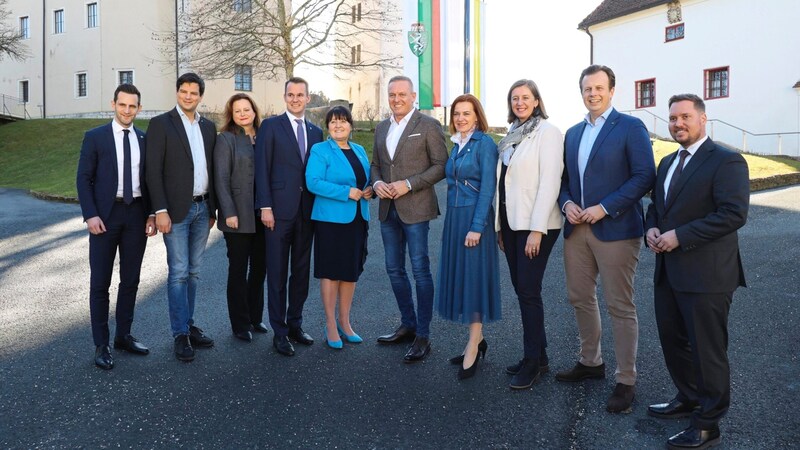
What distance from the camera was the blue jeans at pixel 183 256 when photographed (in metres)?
5.69

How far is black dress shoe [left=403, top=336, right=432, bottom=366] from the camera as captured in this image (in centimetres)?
547

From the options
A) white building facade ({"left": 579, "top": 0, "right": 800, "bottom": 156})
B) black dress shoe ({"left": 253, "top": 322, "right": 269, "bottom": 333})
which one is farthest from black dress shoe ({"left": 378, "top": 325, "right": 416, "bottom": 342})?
white building facade ({"left": 579, "top": 0, "right": 800, "bottom": 156})

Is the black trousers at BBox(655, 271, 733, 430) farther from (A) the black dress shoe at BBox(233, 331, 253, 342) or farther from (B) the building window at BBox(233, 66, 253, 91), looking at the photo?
(B) the building window at BBox(233, 66, 253, 91)

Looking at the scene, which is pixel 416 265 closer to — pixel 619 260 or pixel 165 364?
pixel 619 260

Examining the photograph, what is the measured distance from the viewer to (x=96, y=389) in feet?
15.7

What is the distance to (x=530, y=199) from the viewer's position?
16.0 feet

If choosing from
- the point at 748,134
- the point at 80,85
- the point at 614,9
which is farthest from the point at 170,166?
the point at 80,85

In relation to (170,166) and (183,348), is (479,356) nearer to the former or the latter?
(183,348)

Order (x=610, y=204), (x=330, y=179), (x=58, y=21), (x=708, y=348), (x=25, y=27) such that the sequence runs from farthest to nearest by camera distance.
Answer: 1. (x=25, y=27)
2. (x=58, y=21)
3. (x=330, y=179)
4. (x=610, y=204)
5. (x=708, y=348)

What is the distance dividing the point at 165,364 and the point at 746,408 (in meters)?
4.34

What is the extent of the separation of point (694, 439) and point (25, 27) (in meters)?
50.0

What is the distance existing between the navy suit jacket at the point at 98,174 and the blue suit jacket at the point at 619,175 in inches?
149

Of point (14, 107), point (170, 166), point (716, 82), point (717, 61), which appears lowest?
point (170, 166)

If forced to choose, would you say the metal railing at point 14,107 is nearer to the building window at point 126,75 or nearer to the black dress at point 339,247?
the building window at point 126,75
